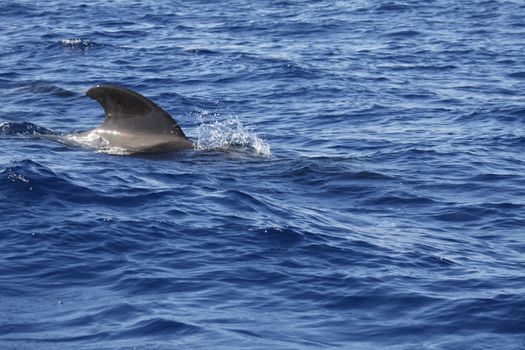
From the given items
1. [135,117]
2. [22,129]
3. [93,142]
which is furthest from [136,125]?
[22,129]

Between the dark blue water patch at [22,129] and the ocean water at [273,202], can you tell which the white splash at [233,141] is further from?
the dark blue water patch at [22,129]

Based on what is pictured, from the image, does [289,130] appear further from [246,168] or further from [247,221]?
[247,221]

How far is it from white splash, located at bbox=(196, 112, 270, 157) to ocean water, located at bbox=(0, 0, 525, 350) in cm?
6

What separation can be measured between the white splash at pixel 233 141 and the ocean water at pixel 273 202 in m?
0.06

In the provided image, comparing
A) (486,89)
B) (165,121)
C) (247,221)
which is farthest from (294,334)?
(486,89)

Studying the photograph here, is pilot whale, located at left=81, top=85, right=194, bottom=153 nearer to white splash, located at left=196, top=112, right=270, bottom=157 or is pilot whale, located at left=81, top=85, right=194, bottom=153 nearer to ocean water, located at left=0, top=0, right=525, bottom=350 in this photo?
ocean water, located at left=0, top=0, right=525, bottom=350

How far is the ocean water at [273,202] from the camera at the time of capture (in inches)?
449

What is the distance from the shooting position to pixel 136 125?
18359 mm

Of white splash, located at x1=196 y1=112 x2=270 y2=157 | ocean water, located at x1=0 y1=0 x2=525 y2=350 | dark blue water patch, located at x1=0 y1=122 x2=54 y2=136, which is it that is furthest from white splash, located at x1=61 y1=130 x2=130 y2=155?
white splash, located at x1=196 y1=112 x2=270 y2=157

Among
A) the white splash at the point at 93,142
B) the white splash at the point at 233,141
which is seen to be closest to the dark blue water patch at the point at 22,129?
the white splash at the point at 93,142

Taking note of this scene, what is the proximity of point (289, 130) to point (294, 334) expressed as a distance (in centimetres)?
1080

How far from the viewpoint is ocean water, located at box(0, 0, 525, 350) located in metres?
11.4

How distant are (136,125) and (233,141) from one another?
6.00 ft

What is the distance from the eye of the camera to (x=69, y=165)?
663 inches
